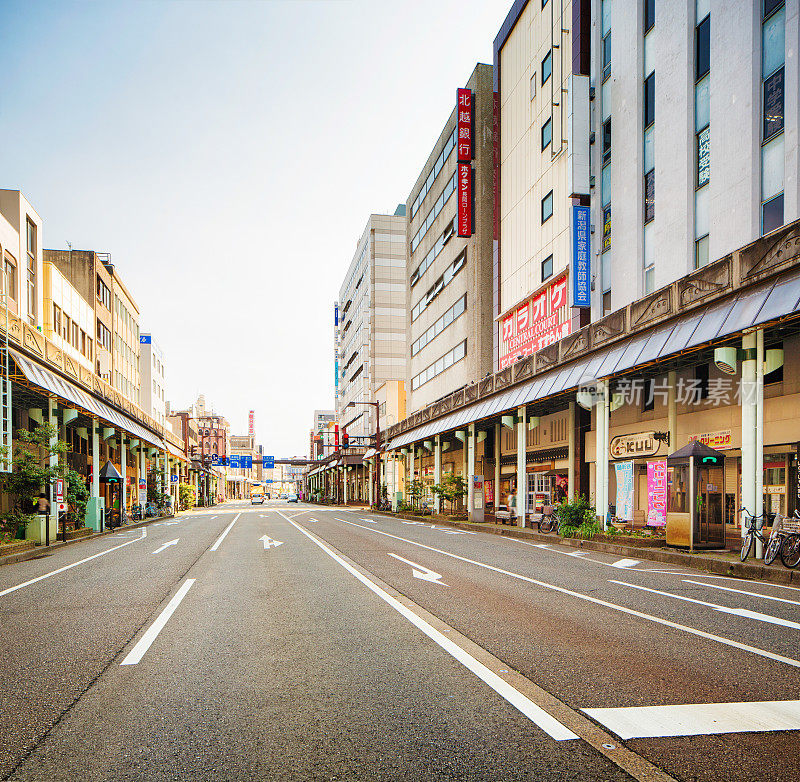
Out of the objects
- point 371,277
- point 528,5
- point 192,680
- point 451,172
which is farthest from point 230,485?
point 192,680

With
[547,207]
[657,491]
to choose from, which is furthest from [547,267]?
[657,491]

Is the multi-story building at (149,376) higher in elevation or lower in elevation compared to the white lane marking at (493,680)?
higher

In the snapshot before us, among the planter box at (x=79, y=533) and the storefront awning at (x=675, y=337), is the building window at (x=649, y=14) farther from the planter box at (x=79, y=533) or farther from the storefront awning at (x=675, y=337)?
the planter box at (x=79, y=533)

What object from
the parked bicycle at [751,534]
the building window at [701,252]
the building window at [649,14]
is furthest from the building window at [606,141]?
the parked bicycle at [751,534]

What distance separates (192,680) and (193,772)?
2.04m

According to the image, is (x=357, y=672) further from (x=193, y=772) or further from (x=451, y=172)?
(x=451, y=172)

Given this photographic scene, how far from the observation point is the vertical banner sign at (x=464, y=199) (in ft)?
157

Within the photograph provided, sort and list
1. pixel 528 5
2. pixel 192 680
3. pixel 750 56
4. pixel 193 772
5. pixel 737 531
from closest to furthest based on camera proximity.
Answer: pixel 193 772
pixel 192 680
pixel 750 56
pixel 737 531
pixel 528 5

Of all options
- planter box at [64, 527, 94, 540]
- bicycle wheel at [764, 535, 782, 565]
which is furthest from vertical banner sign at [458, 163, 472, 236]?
bicycle wheel at [764, 535, 782, 565]

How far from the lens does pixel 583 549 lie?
806 inches

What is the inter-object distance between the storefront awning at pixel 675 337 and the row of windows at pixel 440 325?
2059 cm

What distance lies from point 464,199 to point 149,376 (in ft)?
158

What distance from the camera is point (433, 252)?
59.0 metres

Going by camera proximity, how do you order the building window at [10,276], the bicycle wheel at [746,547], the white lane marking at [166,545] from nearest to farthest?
the bicycle wheel at [746,547], the white lane marking at [166,545], the building window at [10,276]
